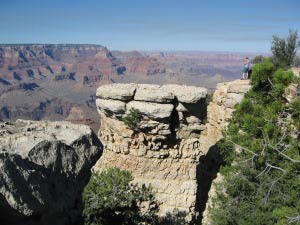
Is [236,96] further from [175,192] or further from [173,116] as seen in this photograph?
[175,192]

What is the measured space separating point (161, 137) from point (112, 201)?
5.59 meters

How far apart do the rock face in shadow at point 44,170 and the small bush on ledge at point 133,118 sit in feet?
30.2

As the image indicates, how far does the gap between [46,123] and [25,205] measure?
3.11m

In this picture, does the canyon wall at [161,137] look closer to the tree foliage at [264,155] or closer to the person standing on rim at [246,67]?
the tree foliage at [264,155]

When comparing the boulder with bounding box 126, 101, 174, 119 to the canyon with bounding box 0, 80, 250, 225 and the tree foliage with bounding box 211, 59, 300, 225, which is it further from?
the tree foliage with bounding box 211, 59, 300, 225

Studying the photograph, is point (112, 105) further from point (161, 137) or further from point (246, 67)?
point (246, 67)

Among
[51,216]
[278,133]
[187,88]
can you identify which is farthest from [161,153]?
[51,216]

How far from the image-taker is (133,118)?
59.1 feet

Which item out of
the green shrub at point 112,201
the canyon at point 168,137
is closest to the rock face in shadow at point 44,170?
the canyon at point 168,137

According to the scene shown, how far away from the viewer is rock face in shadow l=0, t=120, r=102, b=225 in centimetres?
585

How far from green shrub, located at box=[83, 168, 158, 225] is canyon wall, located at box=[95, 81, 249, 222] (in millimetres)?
3635

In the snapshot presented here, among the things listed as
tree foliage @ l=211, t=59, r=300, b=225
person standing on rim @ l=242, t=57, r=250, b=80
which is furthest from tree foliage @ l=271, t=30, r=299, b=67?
tree foliage @ l=211, t=59, r=300, b=225

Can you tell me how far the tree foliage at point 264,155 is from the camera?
9906mm

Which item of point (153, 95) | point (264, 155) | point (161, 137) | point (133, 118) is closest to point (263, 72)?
point (264, 155)
